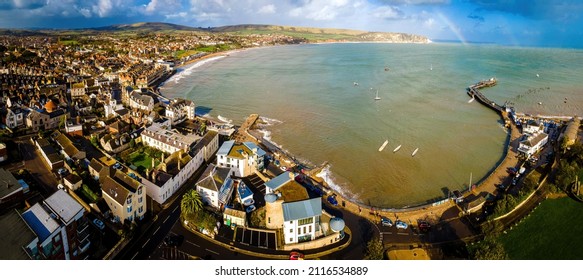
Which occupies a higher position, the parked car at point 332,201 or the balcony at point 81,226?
the balcony at point 81,226

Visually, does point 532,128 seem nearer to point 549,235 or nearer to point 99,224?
point 549,235

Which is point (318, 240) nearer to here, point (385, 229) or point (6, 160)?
point (385, 229)

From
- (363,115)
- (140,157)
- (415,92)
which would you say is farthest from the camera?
(415,92)

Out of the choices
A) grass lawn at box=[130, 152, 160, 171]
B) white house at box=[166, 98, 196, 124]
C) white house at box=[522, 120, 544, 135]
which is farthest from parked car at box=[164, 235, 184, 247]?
white house at box=[522, 120, 544, 135]

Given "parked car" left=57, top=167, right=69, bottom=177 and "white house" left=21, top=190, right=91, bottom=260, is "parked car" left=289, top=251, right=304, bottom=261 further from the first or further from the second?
"parked car" left=57, top=167, right=69, bottom=177

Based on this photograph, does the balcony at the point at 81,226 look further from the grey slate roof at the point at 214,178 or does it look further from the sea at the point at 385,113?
the sea at the point at 385,113

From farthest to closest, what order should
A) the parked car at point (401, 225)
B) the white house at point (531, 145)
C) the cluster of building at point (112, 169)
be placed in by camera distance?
the white house at point (531, 145) → the parked car at point (401, 225) → the cluster of building at point (112, 169)

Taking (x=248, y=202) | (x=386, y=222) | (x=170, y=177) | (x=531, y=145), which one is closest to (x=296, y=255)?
(x=248, y=202)

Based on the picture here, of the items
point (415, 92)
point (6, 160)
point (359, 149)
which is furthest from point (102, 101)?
point (415, 92)

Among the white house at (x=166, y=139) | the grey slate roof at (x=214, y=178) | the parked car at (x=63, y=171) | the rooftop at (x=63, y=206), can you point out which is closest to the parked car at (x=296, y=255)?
the grey slate roof at (x=214, y=178)
